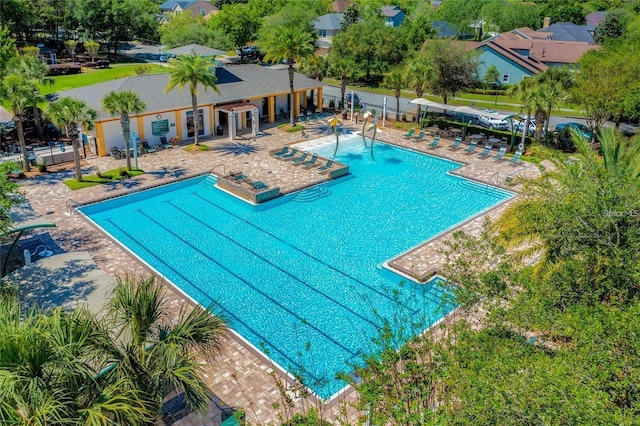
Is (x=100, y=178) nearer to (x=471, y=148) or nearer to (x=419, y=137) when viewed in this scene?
(x=419, y=137)

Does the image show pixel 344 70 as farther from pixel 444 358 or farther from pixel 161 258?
pixel 444 358

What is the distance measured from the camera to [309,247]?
22969mm

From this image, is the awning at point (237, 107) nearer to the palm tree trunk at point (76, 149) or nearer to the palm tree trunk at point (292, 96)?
the palm tree trunk at point (292, 96)

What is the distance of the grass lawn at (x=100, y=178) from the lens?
2797 centimetres

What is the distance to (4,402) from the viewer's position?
8.05 meters

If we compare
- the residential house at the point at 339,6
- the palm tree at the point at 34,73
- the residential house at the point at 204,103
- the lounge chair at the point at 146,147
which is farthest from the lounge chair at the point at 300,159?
the residential house at the point at 339,6

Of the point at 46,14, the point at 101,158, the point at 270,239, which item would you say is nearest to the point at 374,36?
the point at 101,158

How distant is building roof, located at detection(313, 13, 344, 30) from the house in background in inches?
1342

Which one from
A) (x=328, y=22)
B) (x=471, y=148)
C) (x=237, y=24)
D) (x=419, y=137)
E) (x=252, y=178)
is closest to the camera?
(x=252, y=178)

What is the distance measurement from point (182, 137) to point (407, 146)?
50.6 feet

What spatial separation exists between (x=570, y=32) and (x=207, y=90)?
220 feet

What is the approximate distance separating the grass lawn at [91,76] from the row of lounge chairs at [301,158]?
85.3 ft

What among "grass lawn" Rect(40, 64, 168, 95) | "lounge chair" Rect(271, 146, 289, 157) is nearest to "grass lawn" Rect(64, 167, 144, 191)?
"lounge chair" Rect(271, 146, 289, 157)

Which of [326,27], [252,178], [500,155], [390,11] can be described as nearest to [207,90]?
[252,178]
